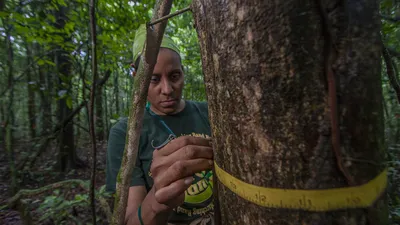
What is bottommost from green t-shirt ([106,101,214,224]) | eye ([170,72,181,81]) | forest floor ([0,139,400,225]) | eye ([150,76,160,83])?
forest floor ([0,139,400,225])

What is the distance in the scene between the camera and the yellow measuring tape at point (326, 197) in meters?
0.49

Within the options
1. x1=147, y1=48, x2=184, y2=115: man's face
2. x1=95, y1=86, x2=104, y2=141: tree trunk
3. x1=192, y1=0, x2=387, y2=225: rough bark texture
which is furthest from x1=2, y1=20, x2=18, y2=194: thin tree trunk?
x1=192, y1=0, x2=387, y2=225: rough bark texture

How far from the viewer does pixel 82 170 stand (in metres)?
5.83

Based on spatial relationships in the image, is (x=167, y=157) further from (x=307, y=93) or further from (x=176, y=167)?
(x=307, y=93)

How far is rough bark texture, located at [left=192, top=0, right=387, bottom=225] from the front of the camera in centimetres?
48

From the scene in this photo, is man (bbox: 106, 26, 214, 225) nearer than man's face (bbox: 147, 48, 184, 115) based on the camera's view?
Yes

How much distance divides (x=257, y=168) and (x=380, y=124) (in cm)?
30

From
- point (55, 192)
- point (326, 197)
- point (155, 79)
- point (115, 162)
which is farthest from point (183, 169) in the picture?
point (55, 192)

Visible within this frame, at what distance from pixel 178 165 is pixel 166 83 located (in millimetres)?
1029

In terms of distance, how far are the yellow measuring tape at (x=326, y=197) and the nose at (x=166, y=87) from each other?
1.40 metres

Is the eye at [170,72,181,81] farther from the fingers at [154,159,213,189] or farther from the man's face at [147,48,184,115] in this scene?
the fingers at [154,159,213,189]

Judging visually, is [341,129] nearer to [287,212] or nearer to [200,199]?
[287,212]

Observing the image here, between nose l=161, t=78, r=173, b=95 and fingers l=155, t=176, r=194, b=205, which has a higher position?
nose l=161, t=78, r=173, b=95

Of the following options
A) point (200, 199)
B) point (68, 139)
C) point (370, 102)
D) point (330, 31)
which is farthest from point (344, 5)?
point (68, 139)
